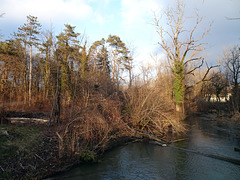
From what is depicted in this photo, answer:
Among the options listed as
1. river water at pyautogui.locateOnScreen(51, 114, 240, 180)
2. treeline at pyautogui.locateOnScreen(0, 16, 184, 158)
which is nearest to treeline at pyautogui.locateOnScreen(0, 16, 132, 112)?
treeline at pyautogui.locateOnScreen(0, 16, 184, 158)

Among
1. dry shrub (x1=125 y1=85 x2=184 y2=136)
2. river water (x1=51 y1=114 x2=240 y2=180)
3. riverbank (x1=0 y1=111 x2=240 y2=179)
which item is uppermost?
dry shrub (x1=125 y1=85 x2=184 y2=136)

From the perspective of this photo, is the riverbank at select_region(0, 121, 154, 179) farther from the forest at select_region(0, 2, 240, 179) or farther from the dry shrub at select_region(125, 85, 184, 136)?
the dry shrub at select_region(125, 85, 184, 136)

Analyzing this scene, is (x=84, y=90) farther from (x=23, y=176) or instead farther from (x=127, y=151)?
(x=23, y=176)

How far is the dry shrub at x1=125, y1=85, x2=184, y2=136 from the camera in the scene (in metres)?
13.2

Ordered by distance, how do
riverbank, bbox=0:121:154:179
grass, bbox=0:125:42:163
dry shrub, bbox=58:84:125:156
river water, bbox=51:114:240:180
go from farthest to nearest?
dry shrub, bbox=58:84:125:156, river water, bbox=51:114:240:180, grass, bbox=0:125:42:163, riverbank, bbox=0:121:154:179

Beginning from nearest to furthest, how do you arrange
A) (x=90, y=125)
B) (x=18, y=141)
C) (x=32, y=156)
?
(x=32, y=156) < (x=18, y=141) < (x=90, y=125)

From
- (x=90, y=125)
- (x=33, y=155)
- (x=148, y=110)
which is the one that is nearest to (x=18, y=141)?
(x=33, y=155)

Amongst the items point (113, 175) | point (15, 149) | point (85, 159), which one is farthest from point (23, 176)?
point (113, 175)

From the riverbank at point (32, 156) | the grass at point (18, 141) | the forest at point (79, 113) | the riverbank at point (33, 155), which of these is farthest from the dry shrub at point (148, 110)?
the grass at point (18, 141)

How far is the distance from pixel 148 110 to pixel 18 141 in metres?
9.34

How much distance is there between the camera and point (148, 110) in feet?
45.3

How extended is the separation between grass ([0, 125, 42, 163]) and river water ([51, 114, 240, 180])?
6.47 feet

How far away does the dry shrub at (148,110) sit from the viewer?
13.2 m

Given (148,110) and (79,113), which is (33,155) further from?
(148,110)
